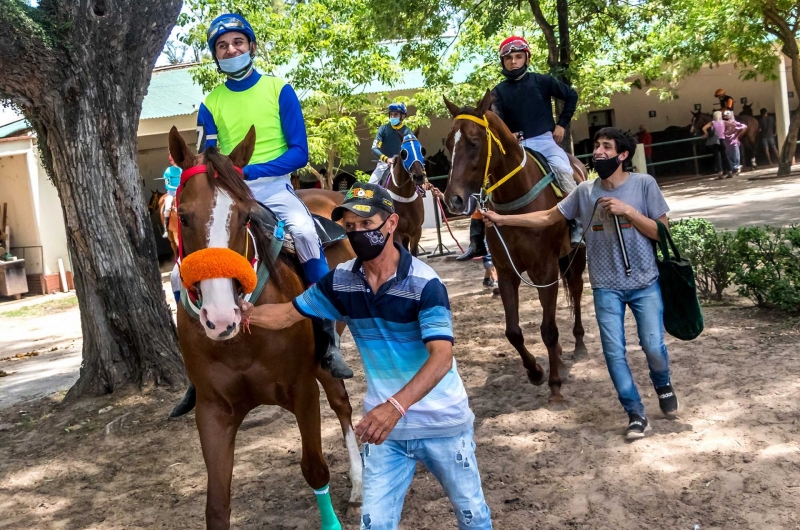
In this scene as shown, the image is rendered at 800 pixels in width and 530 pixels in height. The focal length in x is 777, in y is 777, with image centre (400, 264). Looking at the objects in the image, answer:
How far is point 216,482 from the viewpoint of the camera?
3.87 m

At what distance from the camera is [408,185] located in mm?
12133

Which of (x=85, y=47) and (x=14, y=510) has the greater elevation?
(x=85, y=47)

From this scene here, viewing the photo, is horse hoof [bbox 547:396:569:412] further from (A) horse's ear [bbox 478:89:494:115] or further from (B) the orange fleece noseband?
(B) the orange fleece noseband

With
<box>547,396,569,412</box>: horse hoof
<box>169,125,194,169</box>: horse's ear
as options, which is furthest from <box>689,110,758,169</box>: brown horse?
<box>169,125,194,169</box>: horse's ear

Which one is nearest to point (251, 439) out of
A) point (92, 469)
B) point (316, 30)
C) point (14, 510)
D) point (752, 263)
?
point (92, 469)

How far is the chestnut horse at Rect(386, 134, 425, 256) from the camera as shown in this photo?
39.0 feet

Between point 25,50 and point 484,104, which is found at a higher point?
point 25,50

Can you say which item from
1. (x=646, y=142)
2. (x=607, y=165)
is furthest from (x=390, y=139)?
(x=646, y=142)

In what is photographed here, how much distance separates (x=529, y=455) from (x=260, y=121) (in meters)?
2.82

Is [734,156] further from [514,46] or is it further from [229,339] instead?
[229,339]

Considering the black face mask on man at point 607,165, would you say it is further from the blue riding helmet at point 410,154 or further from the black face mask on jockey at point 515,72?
the blue riding helmet at point 410,154

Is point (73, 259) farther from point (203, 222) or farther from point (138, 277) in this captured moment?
point (203, 222)

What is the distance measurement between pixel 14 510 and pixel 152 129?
1505cm

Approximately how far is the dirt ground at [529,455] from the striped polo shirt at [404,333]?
1.45 metres
